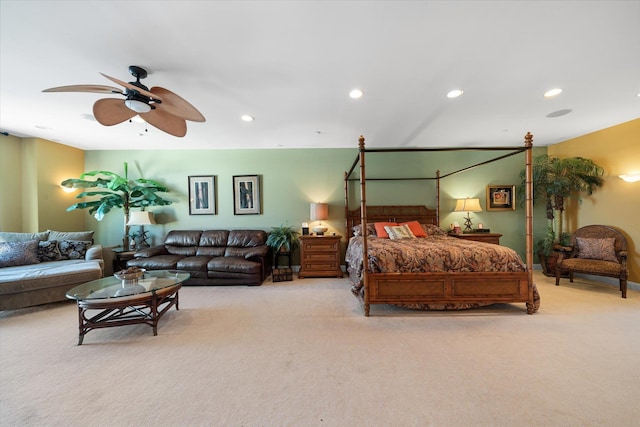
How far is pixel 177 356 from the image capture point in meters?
1.96

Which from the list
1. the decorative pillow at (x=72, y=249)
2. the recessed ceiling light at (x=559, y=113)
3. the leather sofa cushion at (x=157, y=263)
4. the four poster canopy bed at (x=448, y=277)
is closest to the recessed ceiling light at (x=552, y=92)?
the recessed ceiling light at (x=559, y=113)

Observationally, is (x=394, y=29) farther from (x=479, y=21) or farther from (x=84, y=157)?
(x=84, y=157)

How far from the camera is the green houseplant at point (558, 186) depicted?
396 cm

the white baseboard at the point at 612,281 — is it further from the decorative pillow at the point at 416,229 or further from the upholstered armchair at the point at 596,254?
the decorative pillow at the point at 416,229

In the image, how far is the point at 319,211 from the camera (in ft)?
14.9

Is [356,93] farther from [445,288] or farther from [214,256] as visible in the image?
[214,256]

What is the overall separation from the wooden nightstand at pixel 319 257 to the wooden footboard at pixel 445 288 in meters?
1.68

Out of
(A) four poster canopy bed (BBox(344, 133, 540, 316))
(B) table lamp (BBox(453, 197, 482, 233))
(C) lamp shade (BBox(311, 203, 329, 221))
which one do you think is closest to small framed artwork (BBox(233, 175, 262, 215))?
(C) lamp shade (BBox(311, 203, 329, 221))

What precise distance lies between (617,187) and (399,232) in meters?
3.78

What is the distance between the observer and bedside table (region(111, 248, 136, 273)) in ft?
13.8

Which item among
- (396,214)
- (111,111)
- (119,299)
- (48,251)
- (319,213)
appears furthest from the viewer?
(396,214)

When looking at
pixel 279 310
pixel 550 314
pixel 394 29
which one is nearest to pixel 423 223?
pixel 550 314

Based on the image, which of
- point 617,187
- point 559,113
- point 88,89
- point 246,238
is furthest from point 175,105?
point 617,187

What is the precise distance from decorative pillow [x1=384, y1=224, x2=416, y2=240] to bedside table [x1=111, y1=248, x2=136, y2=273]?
500cm
